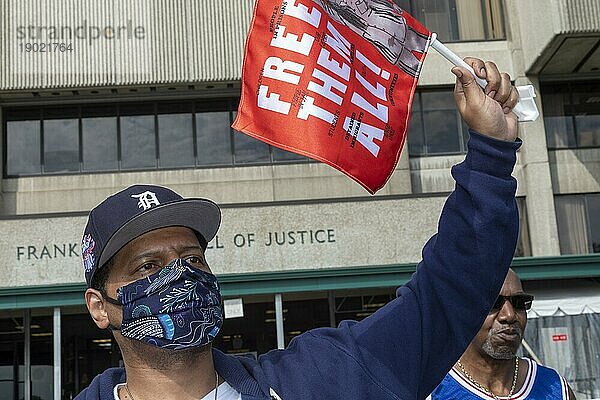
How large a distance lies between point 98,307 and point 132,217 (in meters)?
0.41

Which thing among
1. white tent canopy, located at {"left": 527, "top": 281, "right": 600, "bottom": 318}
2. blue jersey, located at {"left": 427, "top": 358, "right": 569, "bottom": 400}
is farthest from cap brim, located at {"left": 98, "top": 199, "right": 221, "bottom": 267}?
white tent canopy, located at {"left": 527, "top": 281, "right": 600, "bottom": 318}

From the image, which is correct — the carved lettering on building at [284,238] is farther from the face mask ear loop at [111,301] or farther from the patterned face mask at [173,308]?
the patterned face mask at [173,308]

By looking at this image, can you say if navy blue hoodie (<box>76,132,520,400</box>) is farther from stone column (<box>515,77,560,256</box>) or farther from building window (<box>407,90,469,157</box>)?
building window (<box>407,90,469,157</box>)

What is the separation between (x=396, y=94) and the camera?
3.90 metres

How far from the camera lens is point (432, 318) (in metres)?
2.80

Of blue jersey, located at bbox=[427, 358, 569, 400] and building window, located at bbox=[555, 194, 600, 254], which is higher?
building window, located at bbox=[555, 194, 600, 254]

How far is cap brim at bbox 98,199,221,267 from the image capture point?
305 cm

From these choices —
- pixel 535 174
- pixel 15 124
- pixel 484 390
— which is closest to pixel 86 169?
pixel 15 124

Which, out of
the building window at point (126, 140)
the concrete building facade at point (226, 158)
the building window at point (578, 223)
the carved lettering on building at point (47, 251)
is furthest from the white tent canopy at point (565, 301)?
the carved lettering on building at point (47, 251)

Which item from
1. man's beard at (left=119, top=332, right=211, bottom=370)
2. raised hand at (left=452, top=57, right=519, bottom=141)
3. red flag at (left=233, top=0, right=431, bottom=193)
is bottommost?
man's beard at (left=119, top=332, right=211, bottom=370)

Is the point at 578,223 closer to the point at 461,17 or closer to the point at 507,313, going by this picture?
the point at 461,17

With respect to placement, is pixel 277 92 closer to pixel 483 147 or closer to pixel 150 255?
pixel 150 255

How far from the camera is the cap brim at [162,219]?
10.0ft

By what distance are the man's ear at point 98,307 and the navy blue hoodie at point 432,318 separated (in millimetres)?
549
